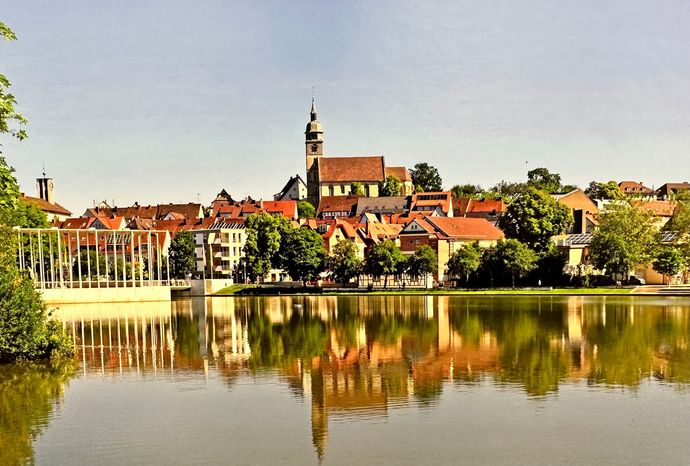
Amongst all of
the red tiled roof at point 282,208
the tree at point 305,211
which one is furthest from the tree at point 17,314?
the tree at point 305,211

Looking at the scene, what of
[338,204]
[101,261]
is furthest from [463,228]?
[338,204]

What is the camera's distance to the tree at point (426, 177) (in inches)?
7397

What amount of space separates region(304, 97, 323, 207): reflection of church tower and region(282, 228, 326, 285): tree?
8478cm

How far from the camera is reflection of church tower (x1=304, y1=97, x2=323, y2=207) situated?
177875 millimetres

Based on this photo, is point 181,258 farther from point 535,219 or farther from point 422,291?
point 535,219

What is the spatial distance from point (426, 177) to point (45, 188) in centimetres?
8421

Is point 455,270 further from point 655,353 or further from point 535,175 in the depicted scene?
point 535,175

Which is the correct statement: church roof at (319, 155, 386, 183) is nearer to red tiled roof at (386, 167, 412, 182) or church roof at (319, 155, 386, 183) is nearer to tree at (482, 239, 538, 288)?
red tiled roof at (386, 167, 412, 182)

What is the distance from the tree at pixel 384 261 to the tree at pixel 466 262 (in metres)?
6.80

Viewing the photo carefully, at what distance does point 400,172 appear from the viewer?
7200 inches

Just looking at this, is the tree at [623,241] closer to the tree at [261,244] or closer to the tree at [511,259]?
the tree at [511,259]

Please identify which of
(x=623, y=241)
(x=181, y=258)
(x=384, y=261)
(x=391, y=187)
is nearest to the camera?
(x=623, y=241)

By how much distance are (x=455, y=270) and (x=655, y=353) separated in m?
51.4

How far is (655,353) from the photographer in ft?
111
